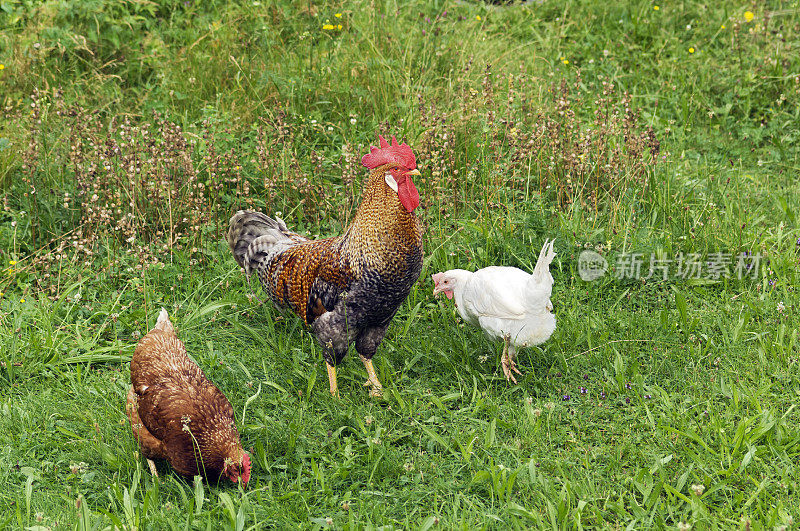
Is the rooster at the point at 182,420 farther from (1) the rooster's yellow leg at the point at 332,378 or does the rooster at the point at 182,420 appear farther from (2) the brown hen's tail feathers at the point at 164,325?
(1) the rooster's yellow leg at the point at 332,378

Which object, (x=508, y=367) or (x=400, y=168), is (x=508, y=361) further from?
(x=400, y=168)

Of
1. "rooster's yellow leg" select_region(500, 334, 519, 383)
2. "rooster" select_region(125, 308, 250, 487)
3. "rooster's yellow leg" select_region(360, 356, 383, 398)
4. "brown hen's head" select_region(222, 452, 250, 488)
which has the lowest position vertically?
"rooster's yellow leg" select_region(360, 356, 383, 398)

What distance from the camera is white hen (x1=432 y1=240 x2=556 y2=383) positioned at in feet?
13.7

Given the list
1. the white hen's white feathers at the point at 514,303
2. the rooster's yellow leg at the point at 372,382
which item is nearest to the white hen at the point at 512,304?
the white hen's white feathers at the point at 514,303

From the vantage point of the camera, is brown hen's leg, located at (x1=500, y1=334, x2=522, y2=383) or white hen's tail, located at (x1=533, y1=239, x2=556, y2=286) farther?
brown hen's leg, located at (x1=500, y1=334, x2=522, y2=383)

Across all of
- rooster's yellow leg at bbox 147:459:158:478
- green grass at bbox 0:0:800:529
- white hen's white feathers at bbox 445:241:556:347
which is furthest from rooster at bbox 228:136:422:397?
rooster's yellow leg at bbox 147:459:158:478

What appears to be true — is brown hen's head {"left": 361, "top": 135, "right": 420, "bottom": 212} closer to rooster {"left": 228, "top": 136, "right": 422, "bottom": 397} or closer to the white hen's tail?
rooster {"left": 228, "top": 136, "right": 422, "bottom": 397}

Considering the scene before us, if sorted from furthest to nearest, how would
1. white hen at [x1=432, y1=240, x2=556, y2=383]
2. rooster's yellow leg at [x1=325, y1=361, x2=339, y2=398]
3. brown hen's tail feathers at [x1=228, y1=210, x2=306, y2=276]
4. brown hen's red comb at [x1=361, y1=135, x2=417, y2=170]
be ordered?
1. brown hen's tail feathers at [x1=228, y1=210, x2=306, y2=276]
2. rooster's yellow leg at [x1=325, y1=361, x2=339, y2=398]
3. white hen at [x1=432, y1=240, x2=556, y2=383]
4. brown hen's red comb at [x1=361, y1=135, x2=417, y2=170]

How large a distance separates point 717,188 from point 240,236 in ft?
12.1

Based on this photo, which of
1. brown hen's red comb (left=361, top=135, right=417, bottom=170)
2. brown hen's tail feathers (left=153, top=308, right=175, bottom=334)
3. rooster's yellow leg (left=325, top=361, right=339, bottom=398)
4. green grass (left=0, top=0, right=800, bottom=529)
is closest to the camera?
green grass (left=0, top=0, right=800, bottom=529)

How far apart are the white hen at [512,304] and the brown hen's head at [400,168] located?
751 mm

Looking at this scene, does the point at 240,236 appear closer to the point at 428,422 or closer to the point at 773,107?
the point at 428,422

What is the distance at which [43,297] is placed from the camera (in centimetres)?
486

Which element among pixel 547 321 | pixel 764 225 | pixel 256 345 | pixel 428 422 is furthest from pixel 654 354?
pixel 256 345
